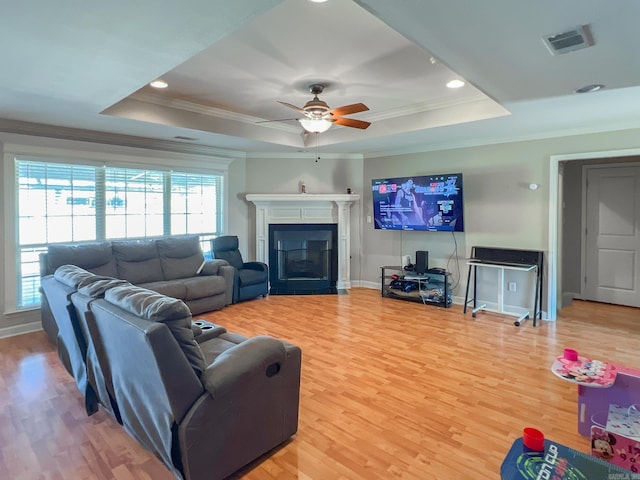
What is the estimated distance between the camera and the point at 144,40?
2193 mm

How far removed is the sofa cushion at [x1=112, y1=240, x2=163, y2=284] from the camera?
485 centimetres

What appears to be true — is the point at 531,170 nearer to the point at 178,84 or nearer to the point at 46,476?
the point at 178,84

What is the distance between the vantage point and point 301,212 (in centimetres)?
653

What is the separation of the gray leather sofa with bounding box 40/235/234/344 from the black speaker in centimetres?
281

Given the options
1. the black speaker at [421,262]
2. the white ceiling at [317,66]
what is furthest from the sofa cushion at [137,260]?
the black speaker at [421,262]

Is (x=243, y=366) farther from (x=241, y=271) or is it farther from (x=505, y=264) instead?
(x=505, y=264)

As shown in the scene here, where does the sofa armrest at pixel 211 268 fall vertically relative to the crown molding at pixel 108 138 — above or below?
below

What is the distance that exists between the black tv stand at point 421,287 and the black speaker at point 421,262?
8 centimetres

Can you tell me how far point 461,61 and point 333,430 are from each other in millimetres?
2579

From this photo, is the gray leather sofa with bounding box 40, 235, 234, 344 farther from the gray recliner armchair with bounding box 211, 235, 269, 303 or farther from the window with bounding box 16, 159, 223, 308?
the window with bounding box 16, 159, 223, 308

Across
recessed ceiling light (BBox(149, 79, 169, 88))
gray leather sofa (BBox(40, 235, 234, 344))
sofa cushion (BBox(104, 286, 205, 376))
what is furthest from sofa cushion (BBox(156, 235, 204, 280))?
sofa cushion (BBox(104, 286, 205, 376))

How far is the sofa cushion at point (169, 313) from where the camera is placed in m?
1.74

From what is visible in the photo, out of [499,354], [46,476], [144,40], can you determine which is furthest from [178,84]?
[499,354]

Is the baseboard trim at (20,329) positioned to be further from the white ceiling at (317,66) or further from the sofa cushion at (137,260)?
the white ceiling at (317,66)
